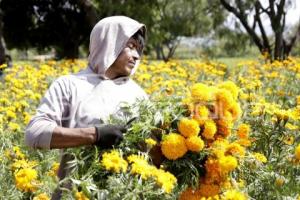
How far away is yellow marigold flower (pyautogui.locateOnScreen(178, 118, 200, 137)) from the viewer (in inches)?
79.7

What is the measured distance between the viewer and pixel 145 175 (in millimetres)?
1929

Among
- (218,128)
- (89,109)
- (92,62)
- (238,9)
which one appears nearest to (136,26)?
(92,62)

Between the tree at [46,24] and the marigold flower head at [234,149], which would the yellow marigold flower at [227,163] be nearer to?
the marigold flower head at [234,149]

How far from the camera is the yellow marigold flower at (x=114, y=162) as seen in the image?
6.29 ft

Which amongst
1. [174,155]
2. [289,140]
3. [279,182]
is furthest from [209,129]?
[289,140]

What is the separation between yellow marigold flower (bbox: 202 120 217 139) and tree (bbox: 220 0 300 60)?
13109mm

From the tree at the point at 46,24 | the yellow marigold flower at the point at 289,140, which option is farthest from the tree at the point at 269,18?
the yellow marigold flower at the point at 289,140

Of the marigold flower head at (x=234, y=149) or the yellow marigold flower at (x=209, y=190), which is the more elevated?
the marigold flower head at (x=234, y=149)

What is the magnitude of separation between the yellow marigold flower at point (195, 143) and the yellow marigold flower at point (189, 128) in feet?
0.07

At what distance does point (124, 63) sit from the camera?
2.37 m

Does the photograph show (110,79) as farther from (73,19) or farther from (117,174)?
(73,19)

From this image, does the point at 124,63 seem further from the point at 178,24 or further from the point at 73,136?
the point at 178,24

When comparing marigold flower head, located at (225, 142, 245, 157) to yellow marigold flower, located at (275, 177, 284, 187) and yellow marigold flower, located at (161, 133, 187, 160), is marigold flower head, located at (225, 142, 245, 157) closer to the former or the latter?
yellow marigold flower, located at (161, 133, 187, 160)

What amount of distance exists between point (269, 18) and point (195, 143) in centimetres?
1417
